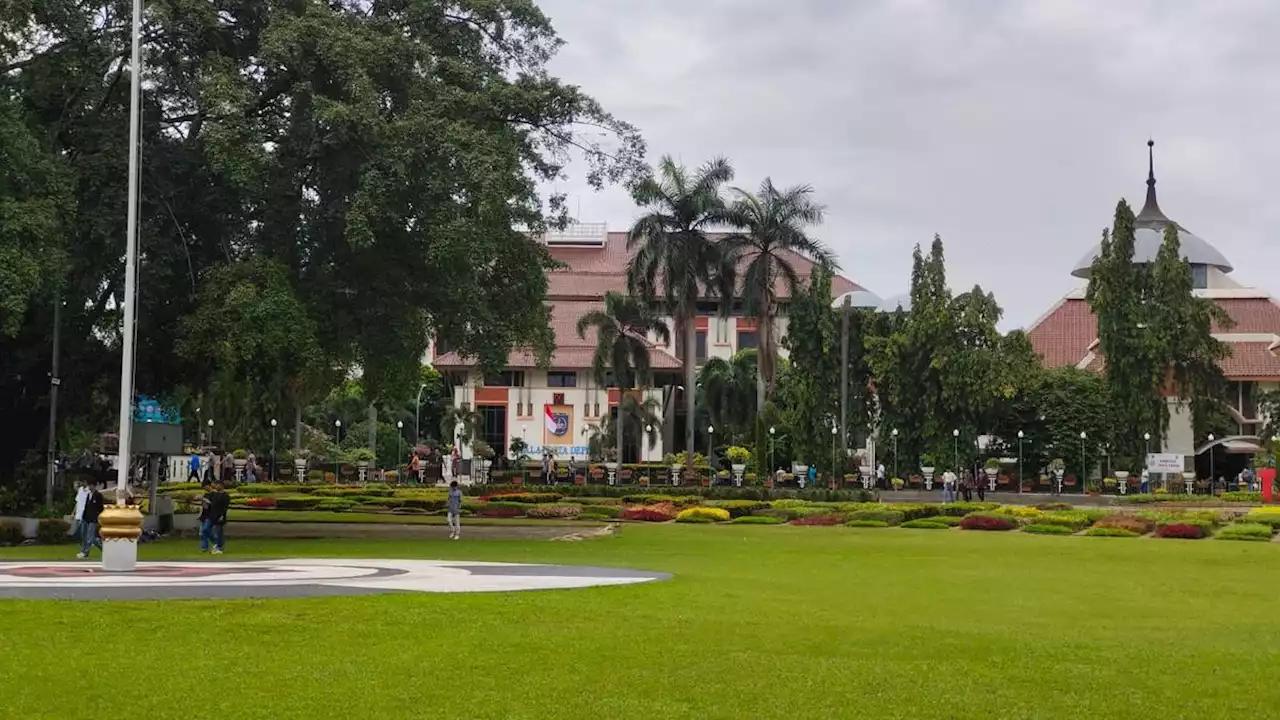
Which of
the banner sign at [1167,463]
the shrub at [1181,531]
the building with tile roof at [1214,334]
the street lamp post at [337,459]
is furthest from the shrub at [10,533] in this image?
the building with tile roof at [1214,334]

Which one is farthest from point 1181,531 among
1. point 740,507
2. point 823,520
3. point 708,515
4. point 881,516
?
point 740,507

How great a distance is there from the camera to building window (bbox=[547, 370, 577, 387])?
8631 cm

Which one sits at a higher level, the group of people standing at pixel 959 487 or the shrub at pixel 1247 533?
the group of people standing at pixel 959 487

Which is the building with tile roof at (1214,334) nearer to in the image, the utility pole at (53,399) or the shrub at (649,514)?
the shrub at (649,514)

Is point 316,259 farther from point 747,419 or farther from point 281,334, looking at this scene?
point 747,419

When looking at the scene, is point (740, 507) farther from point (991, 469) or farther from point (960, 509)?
point (991, 469)

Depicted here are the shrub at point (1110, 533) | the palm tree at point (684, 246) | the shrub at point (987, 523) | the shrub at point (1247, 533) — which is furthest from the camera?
the palm tree at point (684, 246)

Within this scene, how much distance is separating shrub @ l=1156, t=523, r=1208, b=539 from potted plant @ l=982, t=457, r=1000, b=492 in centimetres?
2861

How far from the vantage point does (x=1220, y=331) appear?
79.4 meters

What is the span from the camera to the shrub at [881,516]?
118 feet

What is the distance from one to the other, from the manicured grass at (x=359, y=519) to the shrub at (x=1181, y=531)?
12.7m

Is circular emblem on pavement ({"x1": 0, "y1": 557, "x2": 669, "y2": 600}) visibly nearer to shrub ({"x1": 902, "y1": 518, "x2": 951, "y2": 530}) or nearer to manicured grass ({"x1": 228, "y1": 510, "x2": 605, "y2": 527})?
manicured grass ({"x1": 228, "y1": 510, "x2": 605, "y2": 527})

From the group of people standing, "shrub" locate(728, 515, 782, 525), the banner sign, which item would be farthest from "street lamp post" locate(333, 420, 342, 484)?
the banner sign

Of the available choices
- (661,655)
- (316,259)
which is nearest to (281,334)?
(316,259)
